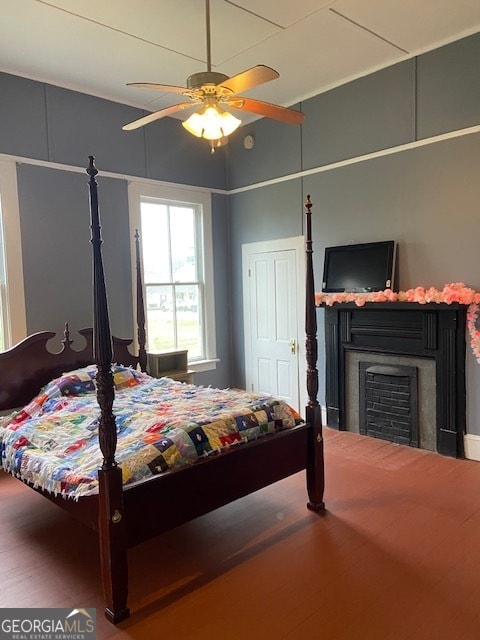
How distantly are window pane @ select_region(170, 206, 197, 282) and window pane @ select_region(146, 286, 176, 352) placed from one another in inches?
10.0

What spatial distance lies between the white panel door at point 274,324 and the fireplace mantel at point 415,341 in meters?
0.57

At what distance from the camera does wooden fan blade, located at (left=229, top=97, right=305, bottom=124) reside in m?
2.89

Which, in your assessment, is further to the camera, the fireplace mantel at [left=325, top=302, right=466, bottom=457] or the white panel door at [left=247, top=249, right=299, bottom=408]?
the white panel door at [left=247, top=249, right=299, bottom=408]

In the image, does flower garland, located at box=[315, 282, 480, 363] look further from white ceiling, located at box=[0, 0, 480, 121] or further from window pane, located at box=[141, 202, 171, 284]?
window pane, located at box=[141, 202, 171, 284]

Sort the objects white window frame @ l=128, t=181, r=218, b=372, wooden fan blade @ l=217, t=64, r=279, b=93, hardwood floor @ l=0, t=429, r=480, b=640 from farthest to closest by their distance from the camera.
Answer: white window frame @ l=128, t=181, r=218, b=372 → wooden fan blade @ l=217, t=64, r=279, b=93 → hardwood floor @ l=0, t=429, r=480, b=640

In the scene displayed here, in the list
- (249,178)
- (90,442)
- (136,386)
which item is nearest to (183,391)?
(136,386)

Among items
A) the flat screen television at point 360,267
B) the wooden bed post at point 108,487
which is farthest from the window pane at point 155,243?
the wooden bed post at point 108,487

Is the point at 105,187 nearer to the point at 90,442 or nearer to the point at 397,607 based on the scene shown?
the point at 90,442

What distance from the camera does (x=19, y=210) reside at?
4.32 metres

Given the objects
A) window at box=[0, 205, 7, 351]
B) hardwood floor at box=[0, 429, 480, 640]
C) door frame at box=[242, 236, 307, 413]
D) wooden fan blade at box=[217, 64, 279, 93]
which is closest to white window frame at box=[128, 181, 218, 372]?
door frame at box=[242, 236, 307, 413]

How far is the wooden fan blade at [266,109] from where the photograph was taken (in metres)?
2.89

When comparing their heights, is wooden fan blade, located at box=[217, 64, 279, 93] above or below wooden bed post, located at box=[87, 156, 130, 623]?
above

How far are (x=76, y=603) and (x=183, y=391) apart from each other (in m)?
1.78

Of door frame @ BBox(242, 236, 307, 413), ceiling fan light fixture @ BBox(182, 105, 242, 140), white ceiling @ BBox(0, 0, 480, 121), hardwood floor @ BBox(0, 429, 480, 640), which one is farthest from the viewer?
door frame @ BBox(242, 236, 307, 413)
